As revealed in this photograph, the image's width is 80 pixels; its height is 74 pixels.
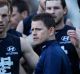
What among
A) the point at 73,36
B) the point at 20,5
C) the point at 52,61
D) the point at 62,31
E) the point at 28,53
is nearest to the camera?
the point at 52,61

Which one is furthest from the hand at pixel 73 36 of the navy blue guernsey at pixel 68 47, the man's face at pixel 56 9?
the man's face at pixel 56 9

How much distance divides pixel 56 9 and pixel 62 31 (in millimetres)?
392

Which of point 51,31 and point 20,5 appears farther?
point 20,5

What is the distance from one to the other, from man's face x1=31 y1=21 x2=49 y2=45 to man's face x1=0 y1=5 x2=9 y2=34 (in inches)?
18.2

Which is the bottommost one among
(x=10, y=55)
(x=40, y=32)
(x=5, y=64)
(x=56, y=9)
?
(x=5, y=64)

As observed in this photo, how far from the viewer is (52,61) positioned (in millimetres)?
4969

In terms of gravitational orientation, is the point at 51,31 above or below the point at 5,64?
above

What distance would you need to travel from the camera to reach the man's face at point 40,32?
533 cm

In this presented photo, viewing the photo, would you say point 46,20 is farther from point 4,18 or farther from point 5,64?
point 5,64

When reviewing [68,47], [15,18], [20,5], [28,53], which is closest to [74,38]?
[68,47]

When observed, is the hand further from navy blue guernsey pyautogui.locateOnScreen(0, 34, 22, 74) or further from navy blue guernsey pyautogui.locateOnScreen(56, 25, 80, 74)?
navy blue guernsey pyautogui.locateOnScreen(0, 34, 22, 74)

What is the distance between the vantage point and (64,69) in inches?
201

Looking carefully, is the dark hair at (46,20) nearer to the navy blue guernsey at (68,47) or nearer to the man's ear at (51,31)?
the man's ear at (51,31)

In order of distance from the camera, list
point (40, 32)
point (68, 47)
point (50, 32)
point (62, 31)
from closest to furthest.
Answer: point (50, 32)
point (40, 32)
point (68, 47)
point (62, 31)
